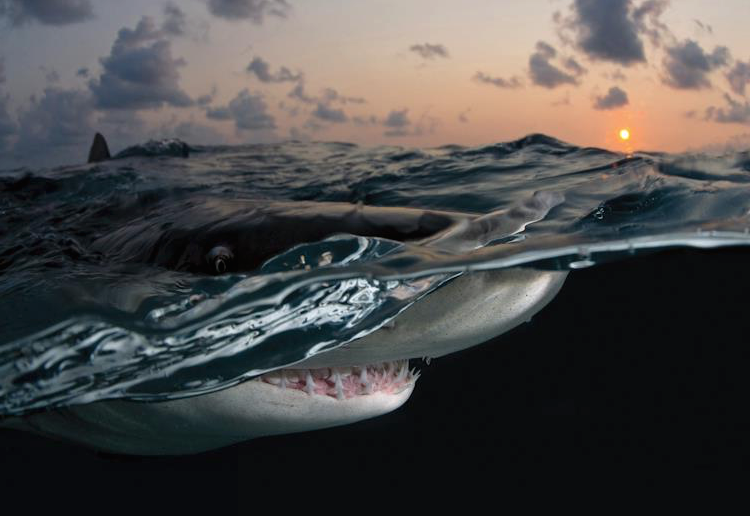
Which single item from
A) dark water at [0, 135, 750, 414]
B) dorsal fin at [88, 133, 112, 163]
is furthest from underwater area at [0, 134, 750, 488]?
dorsal fin at [88, 133, 112, 163]

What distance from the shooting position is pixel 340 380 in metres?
2.67

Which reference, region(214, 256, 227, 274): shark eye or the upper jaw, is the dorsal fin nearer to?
region(214, 256, 227, 274): shark eye

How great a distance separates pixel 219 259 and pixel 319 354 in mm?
631

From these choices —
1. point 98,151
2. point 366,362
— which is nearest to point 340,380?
point 366,362

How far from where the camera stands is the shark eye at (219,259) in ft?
9.30

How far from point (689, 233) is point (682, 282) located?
2.25m

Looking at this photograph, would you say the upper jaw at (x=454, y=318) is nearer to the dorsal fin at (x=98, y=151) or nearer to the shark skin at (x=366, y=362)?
the shark skin at (x=366, y=362)

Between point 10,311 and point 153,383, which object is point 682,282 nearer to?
point 153,383

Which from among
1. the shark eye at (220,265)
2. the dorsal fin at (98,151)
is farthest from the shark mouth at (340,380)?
the dorsal fin at (98,151)

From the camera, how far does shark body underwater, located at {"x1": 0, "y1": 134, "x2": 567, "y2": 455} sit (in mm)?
2553

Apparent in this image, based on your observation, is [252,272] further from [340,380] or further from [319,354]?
[340,380]

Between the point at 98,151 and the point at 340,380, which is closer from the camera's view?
the point at 340,380

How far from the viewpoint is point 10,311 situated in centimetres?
293

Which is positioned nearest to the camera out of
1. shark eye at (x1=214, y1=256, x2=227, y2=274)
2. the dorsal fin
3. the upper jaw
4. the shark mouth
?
the upper jaw
